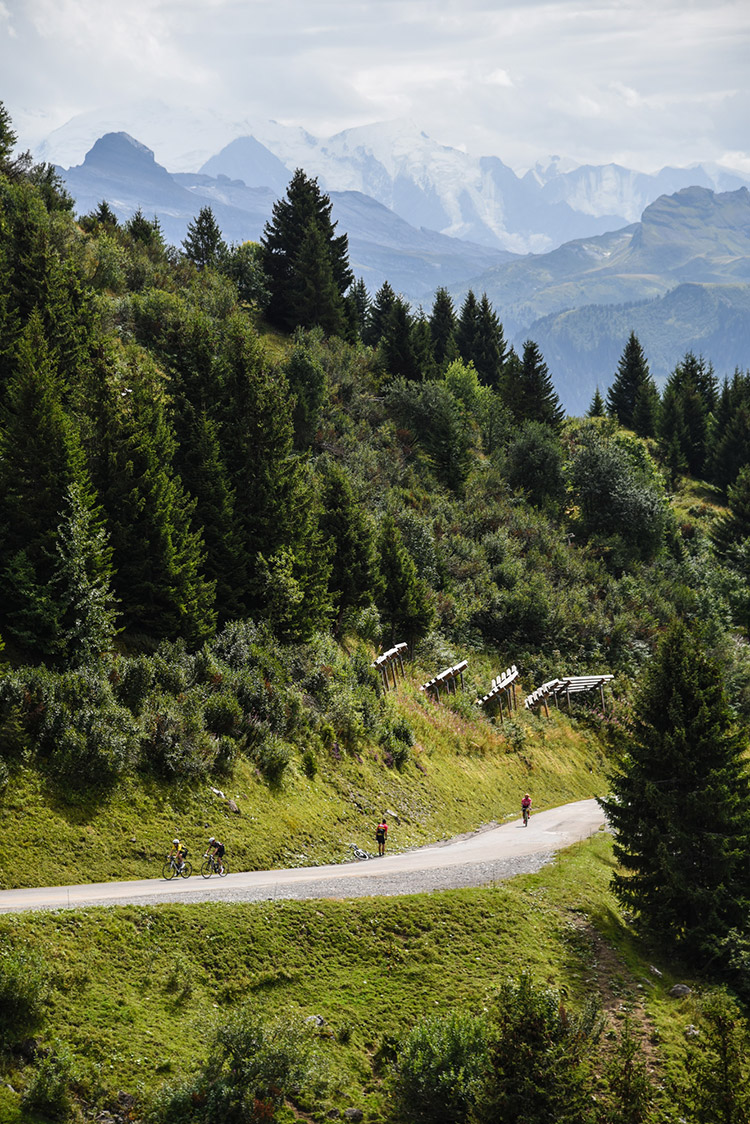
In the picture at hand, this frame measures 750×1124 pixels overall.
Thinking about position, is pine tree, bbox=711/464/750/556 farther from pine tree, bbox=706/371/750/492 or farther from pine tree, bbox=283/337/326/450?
pine tree, bbox=283/337/326/450

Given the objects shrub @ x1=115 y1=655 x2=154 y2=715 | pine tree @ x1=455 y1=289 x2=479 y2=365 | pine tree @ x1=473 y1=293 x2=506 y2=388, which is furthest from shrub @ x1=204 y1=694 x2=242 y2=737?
pine tree @ x1=455 y1=289 x2=479 y2=365

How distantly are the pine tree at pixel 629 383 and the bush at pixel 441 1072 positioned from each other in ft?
346

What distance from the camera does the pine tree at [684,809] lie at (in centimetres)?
2328

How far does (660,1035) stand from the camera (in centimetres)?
2000

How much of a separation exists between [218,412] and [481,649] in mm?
24022

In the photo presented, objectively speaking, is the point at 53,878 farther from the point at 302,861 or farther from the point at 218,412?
the point at 218,412

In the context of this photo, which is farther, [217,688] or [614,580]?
[614,580]

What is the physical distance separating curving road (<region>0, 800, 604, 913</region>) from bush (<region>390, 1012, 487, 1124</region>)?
6.29m

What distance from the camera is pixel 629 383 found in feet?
383

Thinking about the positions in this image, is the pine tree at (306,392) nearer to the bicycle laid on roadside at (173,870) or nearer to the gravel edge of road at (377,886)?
the gravel edge of road at (377,886)

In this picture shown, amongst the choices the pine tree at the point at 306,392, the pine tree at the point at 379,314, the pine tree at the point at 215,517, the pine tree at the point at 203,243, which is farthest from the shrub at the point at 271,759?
the pine tree at the point at 379,314

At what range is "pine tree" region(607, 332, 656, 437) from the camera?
11538 cm

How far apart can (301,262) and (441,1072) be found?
80725 mm

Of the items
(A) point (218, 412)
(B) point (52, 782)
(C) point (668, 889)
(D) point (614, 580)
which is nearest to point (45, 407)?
(A) point (218, 412)
